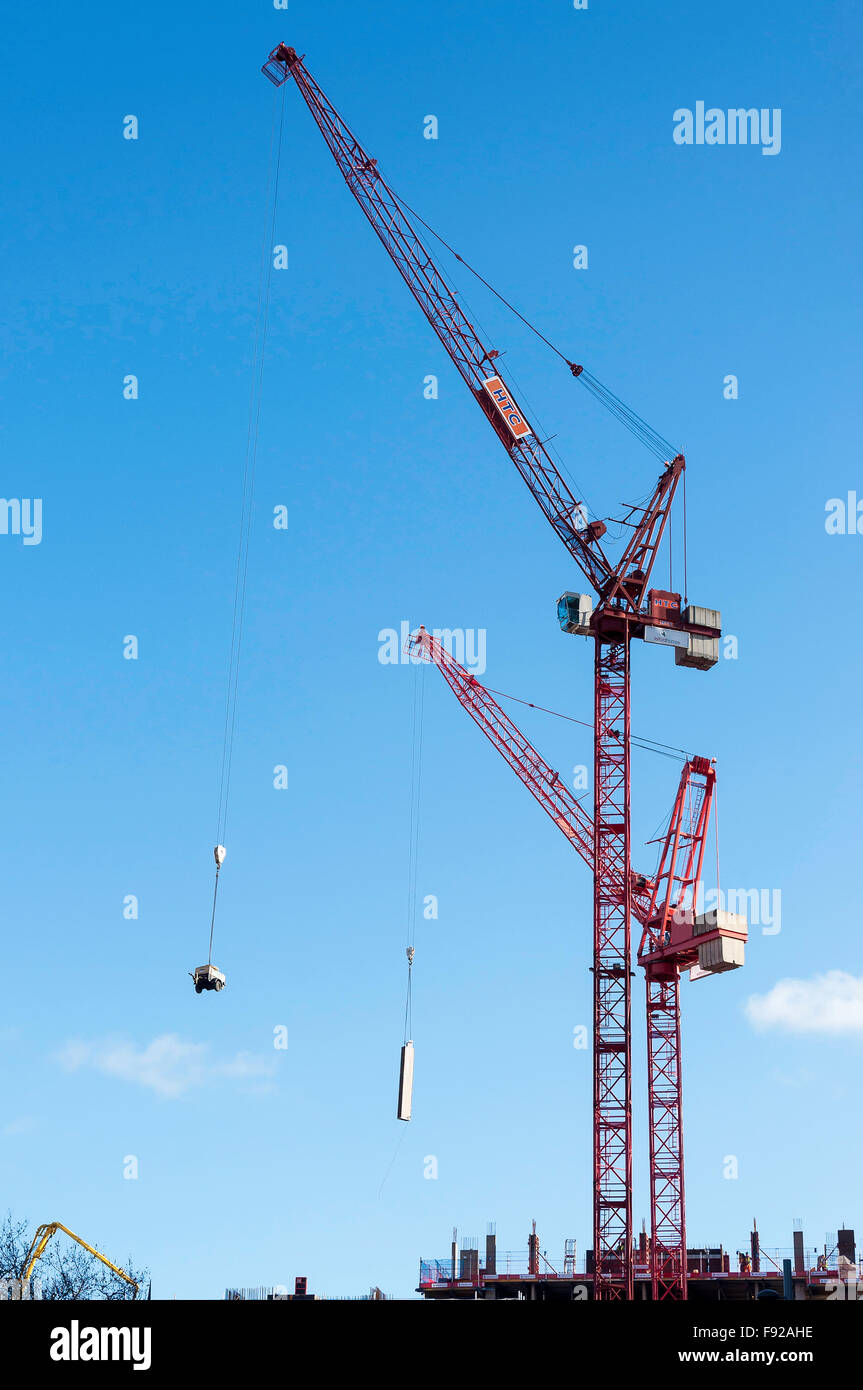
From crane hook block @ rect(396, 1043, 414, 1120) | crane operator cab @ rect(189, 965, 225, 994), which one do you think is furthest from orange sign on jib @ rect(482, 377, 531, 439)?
crane operator cab @ rect(189, 965, 225, 994)

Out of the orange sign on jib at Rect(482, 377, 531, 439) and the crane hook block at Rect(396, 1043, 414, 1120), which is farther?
the orange sign on jib at Rect(482, 377, 531, 439)

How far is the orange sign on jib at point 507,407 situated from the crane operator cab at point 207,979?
178 ft

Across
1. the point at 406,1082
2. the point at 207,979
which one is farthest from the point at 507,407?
the point at 207,979

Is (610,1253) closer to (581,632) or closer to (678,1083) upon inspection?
(678,1083)

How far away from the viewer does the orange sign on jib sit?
95.6 metres

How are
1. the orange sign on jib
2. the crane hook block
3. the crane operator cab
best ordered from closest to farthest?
the crane operator cab < the crane hook block < the orange sign on jib

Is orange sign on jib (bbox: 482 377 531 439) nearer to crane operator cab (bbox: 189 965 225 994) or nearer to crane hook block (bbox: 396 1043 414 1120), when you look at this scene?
crane hook block (bbox: 396 1043 414 1120)

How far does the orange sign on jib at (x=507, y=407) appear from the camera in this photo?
9562 cm

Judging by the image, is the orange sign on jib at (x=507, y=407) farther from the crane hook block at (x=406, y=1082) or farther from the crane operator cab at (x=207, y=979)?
the crane operator cab at (x=207, y=979)

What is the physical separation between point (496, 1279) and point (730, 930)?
3967 cm

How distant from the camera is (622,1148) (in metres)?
88.3

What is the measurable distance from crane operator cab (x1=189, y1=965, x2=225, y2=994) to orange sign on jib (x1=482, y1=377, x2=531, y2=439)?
178 ft

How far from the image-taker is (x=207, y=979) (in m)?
49.3

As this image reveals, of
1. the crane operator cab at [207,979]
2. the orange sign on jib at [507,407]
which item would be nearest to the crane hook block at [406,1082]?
the crane operator cab at [207,979]
